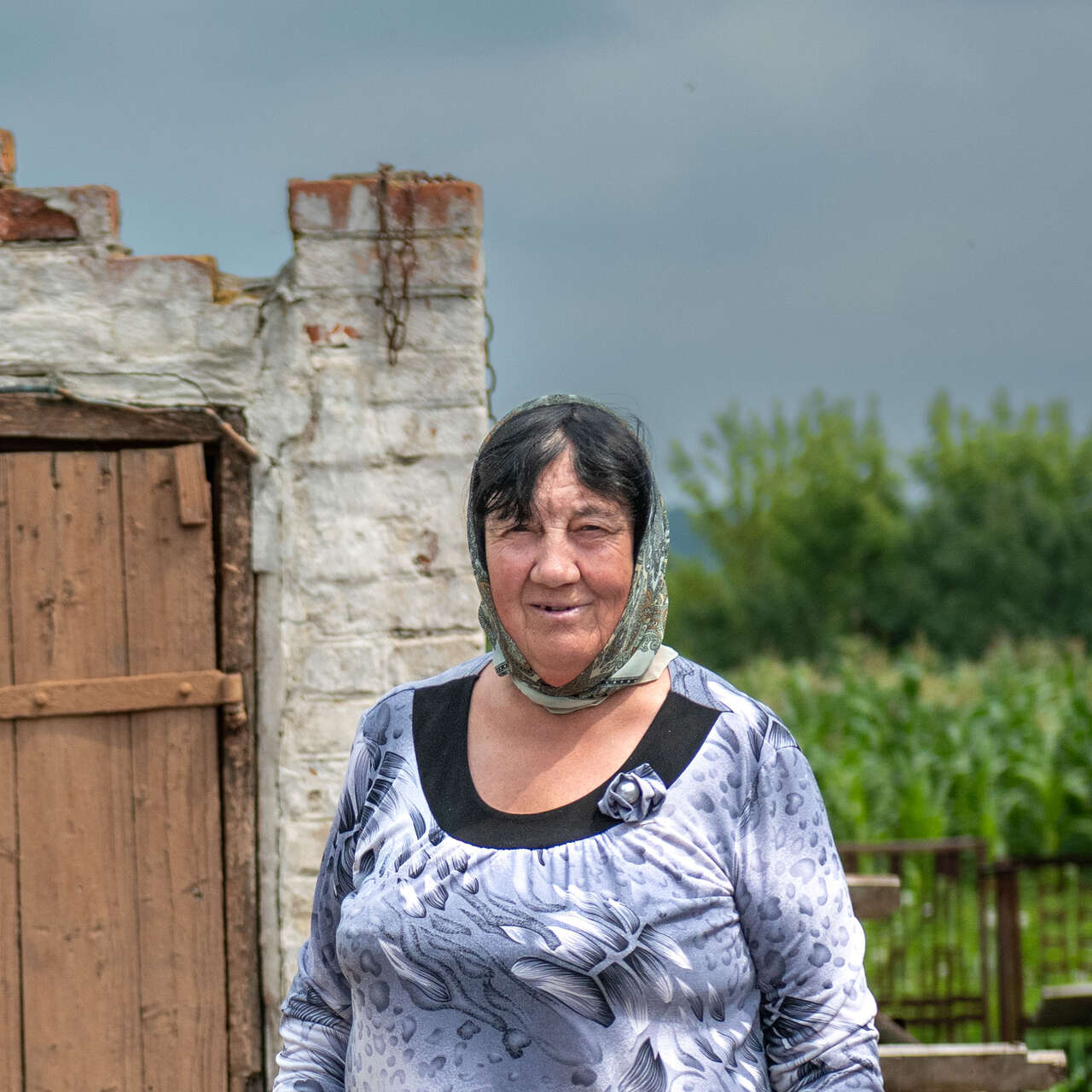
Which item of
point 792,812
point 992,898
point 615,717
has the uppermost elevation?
point 615,717

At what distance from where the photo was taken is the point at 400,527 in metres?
3.37

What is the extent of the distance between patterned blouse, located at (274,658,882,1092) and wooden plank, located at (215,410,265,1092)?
1.62 m

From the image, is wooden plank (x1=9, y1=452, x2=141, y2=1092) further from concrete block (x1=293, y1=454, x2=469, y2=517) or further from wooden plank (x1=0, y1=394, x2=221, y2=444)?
concrete block (x1=293, y1=454, x2=469, y2=517)

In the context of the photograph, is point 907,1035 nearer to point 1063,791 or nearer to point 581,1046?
point 581,1046

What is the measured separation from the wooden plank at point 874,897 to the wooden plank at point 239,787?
179 centimetres

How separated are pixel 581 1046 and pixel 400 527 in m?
1.97

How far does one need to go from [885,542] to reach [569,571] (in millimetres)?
40411

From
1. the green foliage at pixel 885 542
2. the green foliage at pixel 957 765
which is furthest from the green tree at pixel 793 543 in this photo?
the green foliage at pixel 957 765

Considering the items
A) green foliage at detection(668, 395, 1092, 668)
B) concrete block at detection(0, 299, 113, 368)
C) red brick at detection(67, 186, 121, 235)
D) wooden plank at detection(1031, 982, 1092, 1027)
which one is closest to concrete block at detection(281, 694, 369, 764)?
concrete block at detection(0, 299, 113, 368)

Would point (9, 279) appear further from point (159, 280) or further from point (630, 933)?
point (630, 933)

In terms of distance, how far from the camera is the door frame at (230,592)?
10.8ft

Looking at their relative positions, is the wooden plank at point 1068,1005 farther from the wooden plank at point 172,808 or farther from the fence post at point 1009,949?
the wooden plank at point 172,808

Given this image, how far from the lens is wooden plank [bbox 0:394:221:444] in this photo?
10.7 ft

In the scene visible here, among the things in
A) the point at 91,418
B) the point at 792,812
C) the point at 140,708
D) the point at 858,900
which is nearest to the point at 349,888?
the point at 792,812
